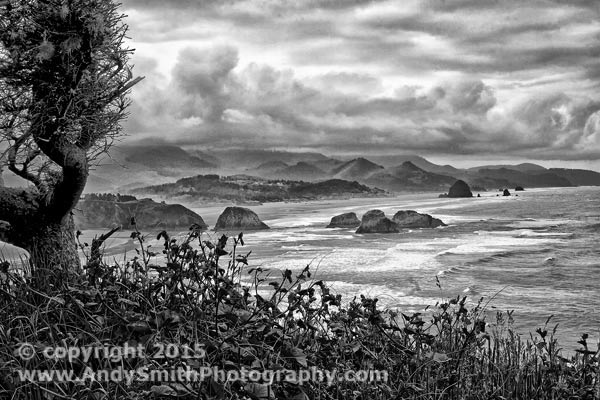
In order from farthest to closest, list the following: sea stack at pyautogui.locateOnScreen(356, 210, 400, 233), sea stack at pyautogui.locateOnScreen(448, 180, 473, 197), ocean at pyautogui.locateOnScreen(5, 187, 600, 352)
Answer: sea stack at pyautogui.locateOnScreen(448, 180, 473, 197), sea stack at pyautogui.locateOnScreen(356, 210, 400, 233), ocean at pyautogui.locateOnScreen(5, 187, 600, 352)

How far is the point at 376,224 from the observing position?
42.9m

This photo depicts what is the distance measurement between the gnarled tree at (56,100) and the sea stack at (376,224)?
34.4 m

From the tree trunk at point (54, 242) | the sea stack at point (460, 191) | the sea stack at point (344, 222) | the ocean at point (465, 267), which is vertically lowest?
the ocean at point (465, 267)

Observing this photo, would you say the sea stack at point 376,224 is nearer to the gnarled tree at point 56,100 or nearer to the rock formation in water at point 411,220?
the rock formation in water at point 411,220

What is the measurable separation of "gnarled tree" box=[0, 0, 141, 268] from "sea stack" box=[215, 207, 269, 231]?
34581 mm

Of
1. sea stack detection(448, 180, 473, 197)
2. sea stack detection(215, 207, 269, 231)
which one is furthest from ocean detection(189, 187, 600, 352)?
sea stack detection(448, 180, 473, 197)

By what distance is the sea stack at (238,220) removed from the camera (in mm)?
44000

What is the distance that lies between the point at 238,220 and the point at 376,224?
36.5ft

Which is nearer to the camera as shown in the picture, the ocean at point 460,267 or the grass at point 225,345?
the grass at point 225,345

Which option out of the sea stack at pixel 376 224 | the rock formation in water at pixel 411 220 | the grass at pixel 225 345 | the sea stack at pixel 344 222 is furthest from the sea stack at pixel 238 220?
the grass at pixel 225 345

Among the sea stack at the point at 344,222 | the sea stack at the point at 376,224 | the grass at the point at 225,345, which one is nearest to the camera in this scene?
the grass at the point at 225,345

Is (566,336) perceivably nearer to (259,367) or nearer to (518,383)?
(518,383)

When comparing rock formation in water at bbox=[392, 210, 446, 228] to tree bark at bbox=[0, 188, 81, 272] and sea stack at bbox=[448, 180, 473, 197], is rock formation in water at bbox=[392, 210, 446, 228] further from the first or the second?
sea stack at bbox=[448, 180, 473, 197]

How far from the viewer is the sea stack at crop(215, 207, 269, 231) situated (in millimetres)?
44000
